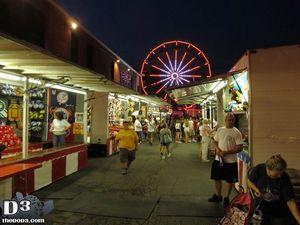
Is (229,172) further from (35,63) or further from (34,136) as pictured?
(34,136)

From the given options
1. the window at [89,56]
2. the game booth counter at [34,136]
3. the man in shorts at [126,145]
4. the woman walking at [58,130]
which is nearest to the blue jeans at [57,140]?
the woman walking at [58,130]

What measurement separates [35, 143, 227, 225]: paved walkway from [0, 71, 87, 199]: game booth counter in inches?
16.2

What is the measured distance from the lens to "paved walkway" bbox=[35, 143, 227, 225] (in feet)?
18.6

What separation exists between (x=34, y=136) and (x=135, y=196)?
5780 mm

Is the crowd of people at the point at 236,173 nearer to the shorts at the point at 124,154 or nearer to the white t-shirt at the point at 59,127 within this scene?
the shorts at the point at 124,154

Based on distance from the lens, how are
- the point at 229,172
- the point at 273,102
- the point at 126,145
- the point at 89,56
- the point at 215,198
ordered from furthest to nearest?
the point at 89,56 < the point at 126,145 < the point at 215,198 < the point at 229,172 < the point at 273,102

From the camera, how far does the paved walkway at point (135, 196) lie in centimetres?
566

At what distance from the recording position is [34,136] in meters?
11.5

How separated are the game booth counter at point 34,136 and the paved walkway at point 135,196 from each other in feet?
1.35

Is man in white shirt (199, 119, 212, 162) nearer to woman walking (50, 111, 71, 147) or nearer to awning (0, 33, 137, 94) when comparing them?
woman walking (50, 111, 71, 147)

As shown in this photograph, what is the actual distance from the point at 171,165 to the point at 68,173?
3.61 meters

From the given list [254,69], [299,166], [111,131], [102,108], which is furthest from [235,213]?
[111,131]

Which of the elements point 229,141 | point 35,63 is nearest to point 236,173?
point 229,141

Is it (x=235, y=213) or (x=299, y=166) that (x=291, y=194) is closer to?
(x=235, y=213)
